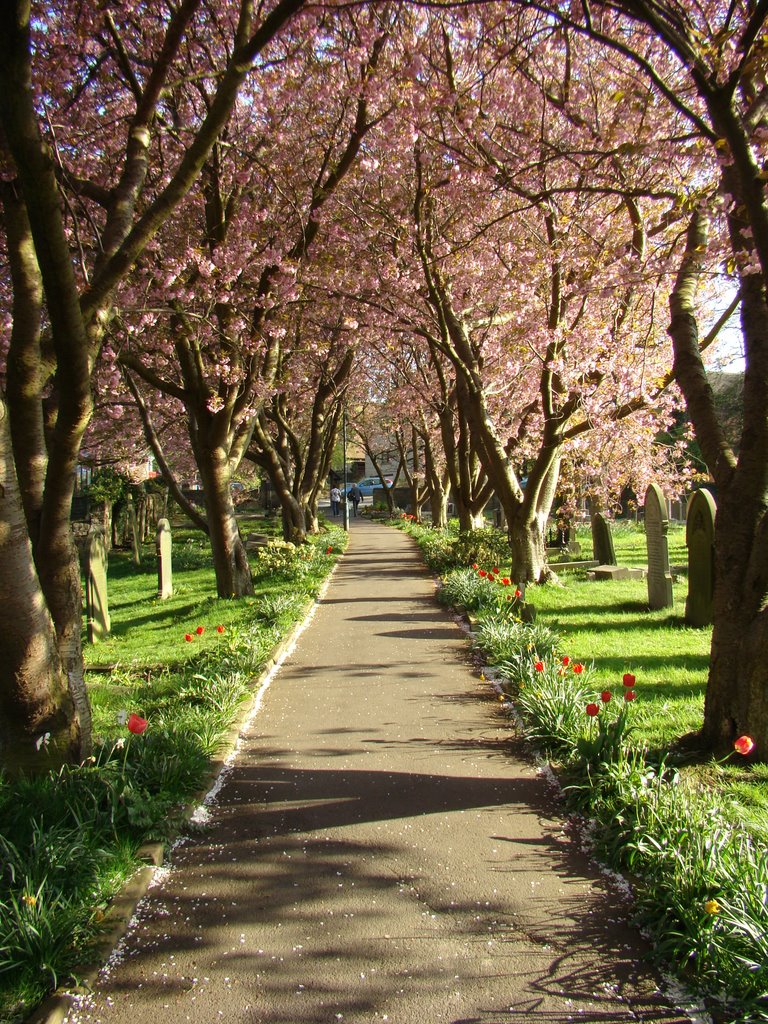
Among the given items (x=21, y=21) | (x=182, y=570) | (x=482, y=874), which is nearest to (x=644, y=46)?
(x=21, y=21)

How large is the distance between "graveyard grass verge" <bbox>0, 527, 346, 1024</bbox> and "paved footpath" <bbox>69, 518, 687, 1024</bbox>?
0.17 metres

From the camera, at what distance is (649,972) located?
2.77 m

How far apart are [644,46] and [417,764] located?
7.66 meters

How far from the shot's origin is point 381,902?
10.8 ft

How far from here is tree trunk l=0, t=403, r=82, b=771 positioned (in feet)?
12.9

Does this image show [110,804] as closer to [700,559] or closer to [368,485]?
[700,559]

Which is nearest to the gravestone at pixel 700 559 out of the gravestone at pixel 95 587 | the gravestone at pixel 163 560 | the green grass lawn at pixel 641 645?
the green grass lawn at pixel 641 645

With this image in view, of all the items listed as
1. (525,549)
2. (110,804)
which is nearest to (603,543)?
(525,549)

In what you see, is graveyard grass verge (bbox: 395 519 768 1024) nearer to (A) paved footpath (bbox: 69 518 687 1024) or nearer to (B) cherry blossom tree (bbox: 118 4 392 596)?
(A) paved footpath (bbox: 69 518 687 1024)

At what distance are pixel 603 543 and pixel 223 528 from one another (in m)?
7.68

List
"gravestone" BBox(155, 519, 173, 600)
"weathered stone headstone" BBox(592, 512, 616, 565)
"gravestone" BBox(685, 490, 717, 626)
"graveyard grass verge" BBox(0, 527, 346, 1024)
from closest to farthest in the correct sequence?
"graveyard grass verge" BBox(0, 527, 346, 1024)
"gravestone" BBox(685, 490, 717, 626)
"gravestone" BBox(155, 519, 173, 600)
"weathered stone headstone" BBox(592, 512, 616, 565)

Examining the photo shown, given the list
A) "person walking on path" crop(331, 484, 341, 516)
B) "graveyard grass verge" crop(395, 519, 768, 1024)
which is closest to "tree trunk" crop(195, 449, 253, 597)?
"graveyard grass verge" crop(395, 519, 768, 1024)

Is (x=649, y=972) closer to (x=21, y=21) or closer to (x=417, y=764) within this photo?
(x=417, y=764)

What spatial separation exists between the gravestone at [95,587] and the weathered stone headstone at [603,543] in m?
9.45
